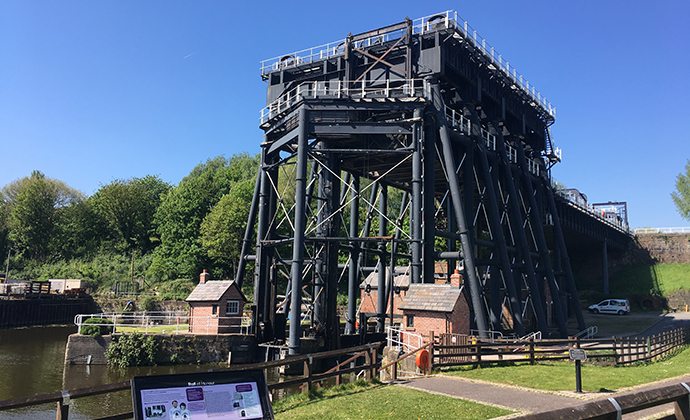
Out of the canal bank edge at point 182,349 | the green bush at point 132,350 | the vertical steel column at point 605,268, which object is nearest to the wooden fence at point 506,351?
the canal bank edge at point 182,349

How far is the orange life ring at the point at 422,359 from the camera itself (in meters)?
15.3

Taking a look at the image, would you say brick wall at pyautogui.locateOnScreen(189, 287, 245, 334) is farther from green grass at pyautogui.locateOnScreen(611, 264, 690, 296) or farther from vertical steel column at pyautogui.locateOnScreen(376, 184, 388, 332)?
green grass at pyautogui.locateOnScreen(611, 264, 690, 296)

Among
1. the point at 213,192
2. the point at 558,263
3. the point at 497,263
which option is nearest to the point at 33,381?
the point at 497,263

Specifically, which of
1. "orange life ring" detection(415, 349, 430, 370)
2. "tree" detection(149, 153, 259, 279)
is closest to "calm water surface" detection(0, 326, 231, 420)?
"orange life ring" detection(415, 349, 430, 370)

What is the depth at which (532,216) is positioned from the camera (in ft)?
124

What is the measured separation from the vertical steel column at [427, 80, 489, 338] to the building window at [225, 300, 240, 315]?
12.5 metres

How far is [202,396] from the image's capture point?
18.7ft

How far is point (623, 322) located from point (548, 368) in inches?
1328

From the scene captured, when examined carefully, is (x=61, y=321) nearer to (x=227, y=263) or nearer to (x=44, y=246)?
(x=227, y=263)

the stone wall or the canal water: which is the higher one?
the stone wall

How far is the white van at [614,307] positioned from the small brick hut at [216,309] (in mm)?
42151

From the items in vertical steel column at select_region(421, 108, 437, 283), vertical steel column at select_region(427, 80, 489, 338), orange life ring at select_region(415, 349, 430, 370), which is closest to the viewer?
orange life ring at select_region(415, 349, 430, 370)

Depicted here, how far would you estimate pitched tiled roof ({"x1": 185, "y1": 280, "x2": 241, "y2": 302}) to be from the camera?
26734mm

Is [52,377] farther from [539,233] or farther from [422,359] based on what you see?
[539,233]
